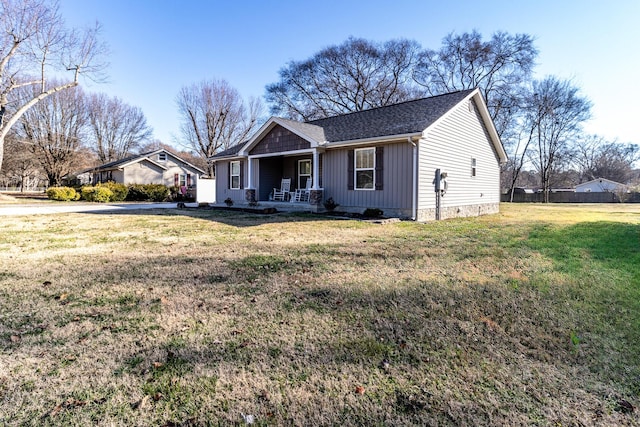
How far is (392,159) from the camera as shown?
36.3 feet

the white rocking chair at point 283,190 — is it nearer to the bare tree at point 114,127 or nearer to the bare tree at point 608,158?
the bare tree at point 114,127

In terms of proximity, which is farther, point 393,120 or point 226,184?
point 226,184

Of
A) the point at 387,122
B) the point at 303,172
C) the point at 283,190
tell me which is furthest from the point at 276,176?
the point at 387,122

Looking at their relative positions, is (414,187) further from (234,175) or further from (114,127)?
(114,127)

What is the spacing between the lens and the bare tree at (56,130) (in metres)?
31.1

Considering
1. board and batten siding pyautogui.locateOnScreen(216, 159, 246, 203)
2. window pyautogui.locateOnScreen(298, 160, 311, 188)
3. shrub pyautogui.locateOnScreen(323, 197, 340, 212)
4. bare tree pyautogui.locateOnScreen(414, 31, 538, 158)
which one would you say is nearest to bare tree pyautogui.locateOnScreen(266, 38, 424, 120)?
bare tree pyautogui.locateOnScreen(414, 31, 538, 158)

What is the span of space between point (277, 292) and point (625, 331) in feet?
10.8

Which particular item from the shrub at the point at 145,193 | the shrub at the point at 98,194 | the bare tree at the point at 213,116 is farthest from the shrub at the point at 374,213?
the bare tree at the point at 213,116

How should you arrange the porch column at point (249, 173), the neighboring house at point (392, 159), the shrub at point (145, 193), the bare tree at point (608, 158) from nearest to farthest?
the neighboring house at point (392, 159) < the porch column at point (249, 173) < the shrub at point (145, 193) < the bare tree at point (608, 158)

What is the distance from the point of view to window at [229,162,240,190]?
1672 centimetres

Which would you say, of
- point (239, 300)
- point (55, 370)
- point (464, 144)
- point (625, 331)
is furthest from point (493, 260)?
point (464, 144)

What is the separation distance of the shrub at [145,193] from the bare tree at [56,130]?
11951 millimetres

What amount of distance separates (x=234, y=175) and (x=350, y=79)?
18.0 metres

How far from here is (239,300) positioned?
3602 millimetres
